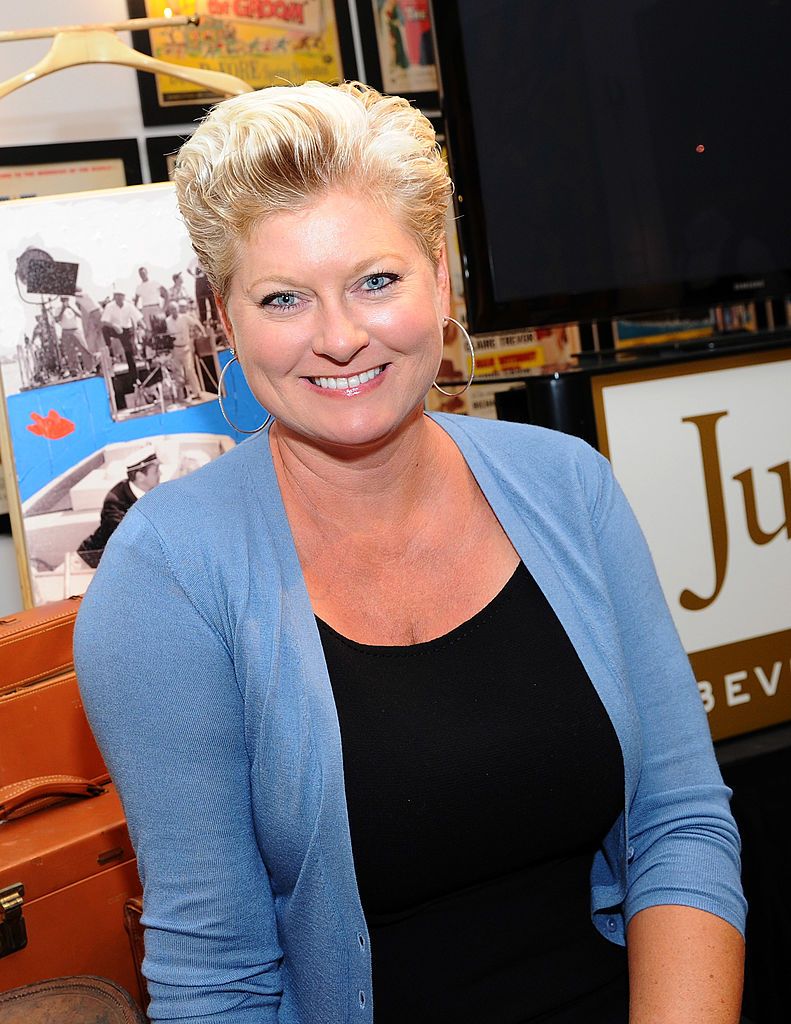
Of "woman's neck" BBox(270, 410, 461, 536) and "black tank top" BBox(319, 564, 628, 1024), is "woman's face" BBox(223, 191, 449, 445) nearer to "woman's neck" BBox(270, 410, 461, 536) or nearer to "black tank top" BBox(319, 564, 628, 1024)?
"woman's neck" BBox(270, 410, 461, 536)

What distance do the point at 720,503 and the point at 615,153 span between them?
681 millimetres

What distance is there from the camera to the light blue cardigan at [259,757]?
107 cm

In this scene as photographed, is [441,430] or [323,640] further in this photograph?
[441,430]

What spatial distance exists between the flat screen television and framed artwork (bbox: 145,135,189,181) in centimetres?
97

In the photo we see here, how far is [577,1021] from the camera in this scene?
1170 mm

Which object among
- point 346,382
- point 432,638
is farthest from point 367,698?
point 346,382

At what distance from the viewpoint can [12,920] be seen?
1371 millimetres

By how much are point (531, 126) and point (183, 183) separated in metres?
0.99

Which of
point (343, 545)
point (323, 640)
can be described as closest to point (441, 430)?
point (343, 545)

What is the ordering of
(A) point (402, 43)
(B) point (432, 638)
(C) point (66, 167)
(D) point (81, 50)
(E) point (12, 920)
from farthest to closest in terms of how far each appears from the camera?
(A) point (402, 43), (C) point (66, 167), (D) point (81, 50), (E) point (12, 920), (B) point (432, 638)

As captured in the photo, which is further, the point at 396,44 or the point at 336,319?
the point at 396,44

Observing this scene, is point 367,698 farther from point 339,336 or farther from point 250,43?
point 250,43

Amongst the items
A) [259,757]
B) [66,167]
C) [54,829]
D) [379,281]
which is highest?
[66,167]

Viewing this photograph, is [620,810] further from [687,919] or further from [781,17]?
[781,17]
